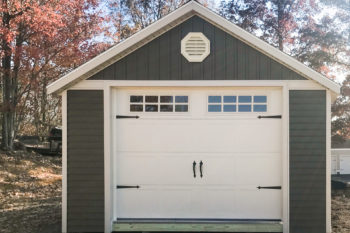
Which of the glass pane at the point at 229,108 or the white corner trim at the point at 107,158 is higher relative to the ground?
the glass pane at the point at 229,108

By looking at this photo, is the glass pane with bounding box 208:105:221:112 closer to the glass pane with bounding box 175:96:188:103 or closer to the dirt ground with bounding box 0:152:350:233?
the glass pane with bounding box 175:96:188:103

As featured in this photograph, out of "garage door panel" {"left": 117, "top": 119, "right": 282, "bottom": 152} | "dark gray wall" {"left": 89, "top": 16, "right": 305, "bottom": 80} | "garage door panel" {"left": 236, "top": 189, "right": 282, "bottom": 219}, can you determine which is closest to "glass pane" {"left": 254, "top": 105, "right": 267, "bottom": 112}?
"garage door panel" {"left": 117, "top": 119, "right": 282, "bottom": 152}

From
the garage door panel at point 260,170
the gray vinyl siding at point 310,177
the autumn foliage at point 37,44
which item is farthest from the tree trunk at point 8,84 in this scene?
the gray vinyl siding at point 310,177

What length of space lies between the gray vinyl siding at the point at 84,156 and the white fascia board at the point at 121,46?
11.5 inches

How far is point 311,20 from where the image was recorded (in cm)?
1582

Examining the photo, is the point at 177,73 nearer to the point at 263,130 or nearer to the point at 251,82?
the point at 251,82

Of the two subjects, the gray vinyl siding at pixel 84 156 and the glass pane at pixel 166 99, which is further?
the glass pane at pixel 166 99

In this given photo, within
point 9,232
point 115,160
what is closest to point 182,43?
point 115,160

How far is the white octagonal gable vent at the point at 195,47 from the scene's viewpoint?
18.8 ft

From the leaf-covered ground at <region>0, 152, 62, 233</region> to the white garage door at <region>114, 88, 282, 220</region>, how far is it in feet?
6.26

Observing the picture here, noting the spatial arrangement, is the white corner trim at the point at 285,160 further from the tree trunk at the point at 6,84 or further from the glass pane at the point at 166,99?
the tree trunk at the point at 6,84

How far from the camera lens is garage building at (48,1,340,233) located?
18.8 ft

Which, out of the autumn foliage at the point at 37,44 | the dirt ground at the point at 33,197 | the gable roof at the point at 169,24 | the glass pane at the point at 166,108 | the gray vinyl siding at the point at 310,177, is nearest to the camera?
the gable roof at the point at 169,24

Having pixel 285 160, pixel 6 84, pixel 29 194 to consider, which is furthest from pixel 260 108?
pixel 6 84
